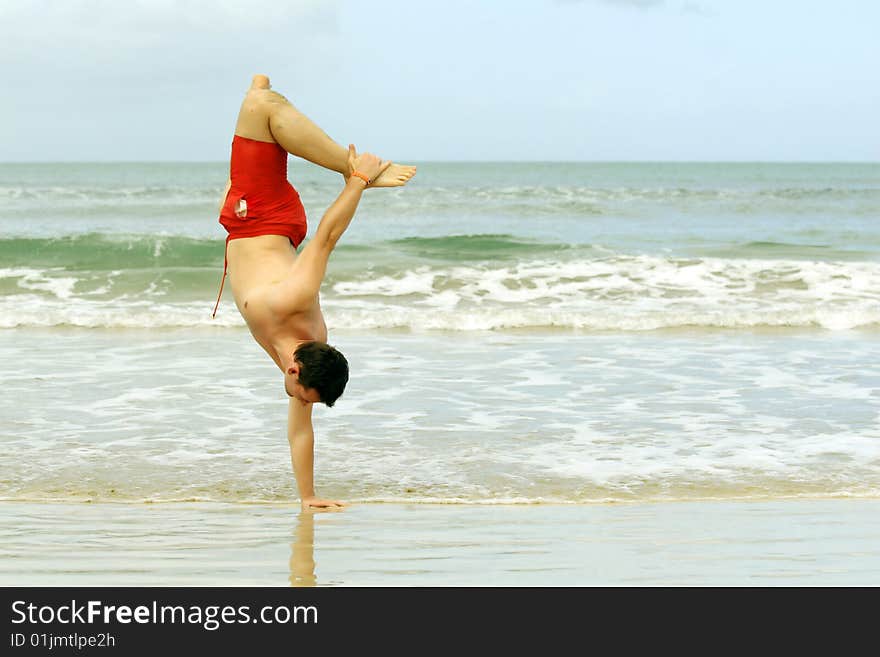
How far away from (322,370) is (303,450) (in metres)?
0.74

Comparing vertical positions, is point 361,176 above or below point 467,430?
above

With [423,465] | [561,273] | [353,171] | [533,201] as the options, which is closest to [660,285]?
[561,273]

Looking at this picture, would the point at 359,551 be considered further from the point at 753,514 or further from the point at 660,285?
the point at 660,285

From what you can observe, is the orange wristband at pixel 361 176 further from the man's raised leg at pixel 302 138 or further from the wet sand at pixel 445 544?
the wet sand at pixel 445 544

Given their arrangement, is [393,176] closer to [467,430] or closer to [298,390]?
[298,390]

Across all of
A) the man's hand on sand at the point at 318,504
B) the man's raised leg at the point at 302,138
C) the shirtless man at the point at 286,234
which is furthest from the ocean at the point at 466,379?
the man's raised leg at the point at 302,138

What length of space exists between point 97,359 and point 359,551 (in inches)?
239

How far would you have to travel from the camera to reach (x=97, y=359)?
1006cm

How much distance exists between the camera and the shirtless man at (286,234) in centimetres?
521

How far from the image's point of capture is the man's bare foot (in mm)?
5385

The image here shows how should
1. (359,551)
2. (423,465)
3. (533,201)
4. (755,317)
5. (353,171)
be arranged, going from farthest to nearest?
1. (533,201)
2. (755,317)
3. (423,465)
4. (353,171)
5. (359,551)

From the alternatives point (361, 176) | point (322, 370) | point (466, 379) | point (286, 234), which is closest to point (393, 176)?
point (361, 176)

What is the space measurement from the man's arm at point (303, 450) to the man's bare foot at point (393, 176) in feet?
4.09

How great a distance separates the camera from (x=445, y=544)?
15.7 feet
